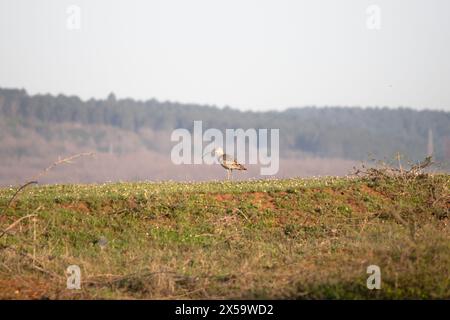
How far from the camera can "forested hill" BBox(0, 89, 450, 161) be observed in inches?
3095

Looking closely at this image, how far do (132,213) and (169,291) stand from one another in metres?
4.61

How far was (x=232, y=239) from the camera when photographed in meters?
17.0

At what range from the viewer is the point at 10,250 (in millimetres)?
15641

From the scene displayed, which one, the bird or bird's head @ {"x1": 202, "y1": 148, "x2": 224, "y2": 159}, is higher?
bird's head @ {"x1": 202, "y1": 148, "x2": 224, "y2": 159}

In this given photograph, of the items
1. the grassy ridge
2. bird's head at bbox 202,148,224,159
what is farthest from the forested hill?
the grassy ridge

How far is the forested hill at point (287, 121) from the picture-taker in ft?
258

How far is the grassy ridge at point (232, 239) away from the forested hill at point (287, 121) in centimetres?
5365

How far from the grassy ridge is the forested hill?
5365 centimetres

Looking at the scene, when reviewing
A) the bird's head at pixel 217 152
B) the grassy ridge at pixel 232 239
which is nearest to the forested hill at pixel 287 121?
the bird's head at pixel 217 152

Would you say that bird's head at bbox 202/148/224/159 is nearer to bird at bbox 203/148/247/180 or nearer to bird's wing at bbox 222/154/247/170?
bird at bbox 203/148/247/180

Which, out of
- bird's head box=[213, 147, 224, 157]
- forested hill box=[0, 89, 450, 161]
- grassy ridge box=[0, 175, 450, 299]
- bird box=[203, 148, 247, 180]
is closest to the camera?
grassy ridge box=[0, 175, 450, 299]
